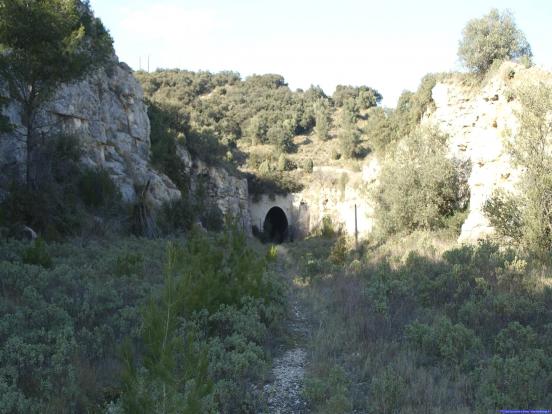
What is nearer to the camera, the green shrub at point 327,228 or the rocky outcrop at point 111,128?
the rocky outcrop at point 111,128

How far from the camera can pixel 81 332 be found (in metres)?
5.54

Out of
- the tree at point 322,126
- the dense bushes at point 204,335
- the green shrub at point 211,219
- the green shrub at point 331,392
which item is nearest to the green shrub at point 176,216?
the green shrub at point 211,219

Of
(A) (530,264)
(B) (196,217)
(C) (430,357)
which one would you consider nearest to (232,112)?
(B) (196,217)

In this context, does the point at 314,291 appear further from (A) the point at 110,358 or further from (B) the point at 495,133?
(B) the point at 495,133

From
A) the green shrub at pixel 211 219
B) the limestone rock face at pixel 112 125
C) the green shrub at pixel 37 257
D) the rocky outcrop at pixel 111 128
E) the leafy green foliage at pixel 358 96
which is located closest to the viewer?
the green shrub at pixel 37 257

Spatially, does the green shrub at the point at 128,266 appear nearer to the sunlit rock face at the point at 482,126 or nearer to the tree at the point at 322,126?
the sunlit rock face at the point at 482,126

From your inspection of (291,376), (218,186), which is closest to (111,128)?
(218,186)

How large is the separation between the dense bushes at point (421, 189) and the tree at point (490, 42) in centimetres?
607

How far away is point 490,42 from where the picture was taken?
23141 millimetres

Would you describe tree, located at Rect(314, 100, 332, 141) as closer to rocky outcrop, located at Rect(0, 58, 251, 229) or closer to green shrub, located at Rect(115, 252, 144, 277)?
rocky outcrop, located at Rect(0, 58, 251, 229)

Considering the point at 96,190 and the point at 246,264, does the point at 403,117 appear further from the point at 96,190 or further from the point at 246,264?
the point at 246,264

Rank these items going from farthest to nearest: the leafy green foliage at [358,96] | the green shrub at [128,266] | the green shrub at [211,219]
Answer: the leafy green foliage at [358,96] → the green shrub at [211,219] → the green shrub at [128,266]

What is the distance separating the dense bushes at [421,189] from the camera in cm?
1945

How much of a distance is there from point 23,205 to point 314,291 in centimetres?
852
